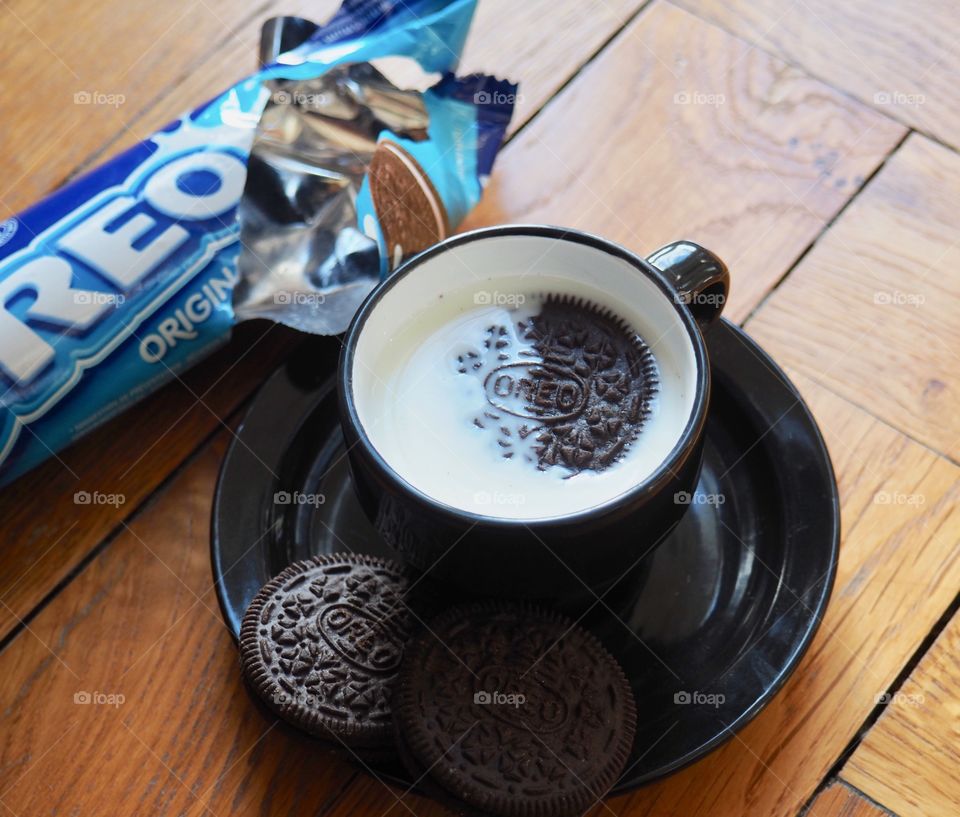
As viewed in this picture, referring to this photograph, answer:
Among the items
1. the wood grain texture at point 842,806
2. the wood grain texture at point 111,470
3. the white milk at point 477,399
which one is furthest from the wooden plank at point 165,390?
the wood grain texture at point 842,806

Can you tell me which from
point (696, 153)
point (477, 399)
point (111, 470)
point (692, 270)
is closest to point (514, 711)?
point (477, 399)

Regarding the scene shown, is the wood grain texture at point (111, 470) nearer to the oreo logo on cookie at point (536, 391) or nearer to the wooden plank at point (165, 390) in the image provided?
the wooden plank at point (165, 390)

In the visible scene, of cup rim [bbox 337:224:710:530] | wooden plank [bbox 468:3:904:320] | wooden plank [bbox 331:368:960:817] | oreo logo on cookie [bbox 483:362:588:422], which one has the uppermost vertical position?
cup rim [bbox 337:224:710:530]

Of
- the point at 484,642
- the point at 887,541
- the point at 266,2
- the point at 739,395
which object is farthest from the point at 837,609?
the point at 266,2

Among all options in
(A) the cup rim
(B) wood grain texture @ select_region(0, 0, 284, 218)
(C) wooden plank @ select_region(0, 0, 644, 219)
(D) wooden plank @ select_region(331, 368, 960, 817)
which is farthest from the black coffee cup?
(B) wood grain texture @ select_region(0, 0, 284, 218)

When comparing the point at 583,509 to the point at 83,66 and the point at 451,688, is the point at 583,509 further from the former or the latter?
the point at 83,66

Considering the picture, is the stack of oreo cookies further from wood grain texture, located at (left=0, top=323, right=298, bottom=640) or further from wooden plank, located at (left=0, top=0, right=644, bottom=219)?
wooden plank, located at (left=0, top=0, right=644, bottom=219)
